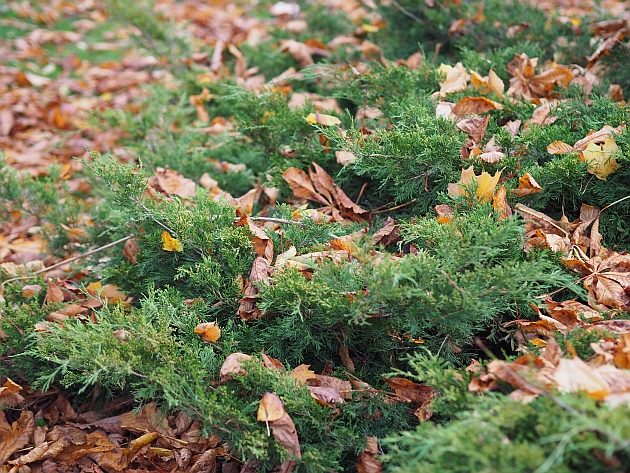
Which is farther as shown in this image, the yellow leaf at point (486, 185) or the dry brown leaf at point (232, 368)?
the yellow leaf at point (486, 185)

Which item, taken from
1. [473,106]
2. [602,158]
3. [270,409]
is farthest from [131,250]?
[602,158]

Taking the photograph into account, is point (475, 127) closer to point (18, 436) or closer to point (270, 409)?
point (270, 409)

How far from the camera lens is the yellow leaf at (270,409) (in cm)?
158

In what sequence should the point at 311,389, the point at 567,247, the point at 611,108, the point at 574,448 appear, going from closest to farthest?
1. the point at 574,448
2. the point at 311,389
3. the point at 567,247
4. the point at 611,108

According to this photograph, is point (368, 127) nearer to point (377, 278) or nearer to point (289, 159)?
point (289, 159)

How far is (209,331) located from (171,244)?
33 centimetres

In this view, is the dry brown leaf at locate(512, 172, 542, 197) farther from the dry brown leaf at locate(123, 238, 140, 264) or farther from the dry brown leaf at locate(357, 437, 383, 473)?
the dry brown leaf at locate(123, 238, 140, 264)

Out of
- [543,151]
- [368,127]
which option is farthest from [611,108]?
[368,127]

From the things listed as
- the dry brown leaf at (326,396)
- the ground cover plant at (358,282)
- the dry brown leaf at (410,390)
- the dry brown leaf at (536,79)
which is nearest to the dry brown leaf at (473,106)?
the ground cover plant at (358,282)

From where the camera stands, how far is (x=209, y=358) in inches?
68.6

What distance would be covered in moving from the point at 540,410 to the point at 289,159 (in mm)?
1541

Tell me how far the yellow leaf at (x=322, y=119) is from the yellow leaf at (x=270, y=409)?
118 cm

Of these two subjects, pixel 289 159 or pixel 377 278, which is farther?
pixel 289 159

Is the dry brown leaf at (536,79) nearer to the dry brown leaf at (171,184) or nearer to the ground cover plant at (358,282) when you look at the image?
the ground cover plant at (358,282)
